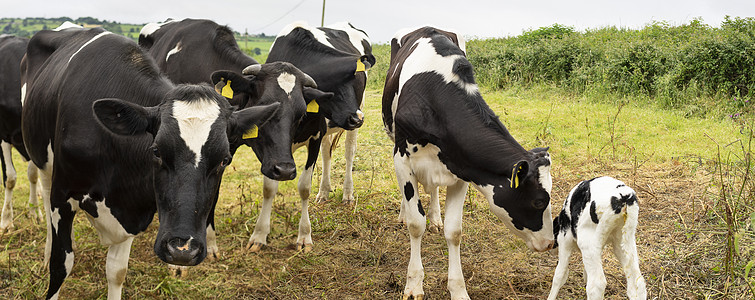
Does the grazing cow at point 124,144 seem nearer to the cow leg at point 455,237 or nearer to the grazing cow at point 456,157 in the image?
the grazing cow at point 456,157

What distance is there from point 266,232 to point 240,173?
3.39 m

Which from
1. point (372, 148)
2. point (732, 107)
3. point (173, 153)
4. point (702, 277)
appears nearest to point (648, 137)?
point (732, 107)

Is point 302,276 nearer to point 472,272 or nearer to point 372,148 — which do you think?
point 472,272

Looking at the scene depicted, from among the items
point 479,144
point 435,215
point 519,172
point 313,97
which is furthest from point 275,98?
point 435,215

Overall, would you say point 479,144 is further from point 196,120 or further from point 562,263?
point 196,120

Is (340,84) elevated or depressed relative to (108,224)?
elevated

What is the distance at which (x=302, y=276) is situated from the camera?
5449mm

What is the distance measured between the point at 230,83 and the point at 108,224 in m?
1.83

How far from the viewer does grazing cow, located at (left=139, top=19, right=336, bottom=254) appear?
5.09m

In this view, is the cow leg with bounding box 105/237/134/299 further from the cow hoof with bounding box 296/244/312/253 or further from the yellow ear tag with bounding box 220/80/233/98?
the cow hoof with bounding box 296/244/312/253

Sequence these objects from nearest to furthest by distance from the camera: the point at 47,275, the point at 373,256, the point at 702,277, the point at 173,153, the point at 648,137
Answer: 1. the point at 173,153
2. the point at 702,277
3. the point at 47,275
4. the point at 373,256
5. the point at 648,137

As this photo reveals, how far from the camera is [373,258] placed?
578cm

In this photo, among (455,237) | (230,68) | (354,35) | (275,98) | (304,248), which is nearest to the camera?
(455,237)

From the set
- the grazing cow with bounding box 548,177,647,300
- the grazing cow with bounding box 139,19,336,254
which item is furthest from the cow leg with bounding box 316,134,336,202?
the grazing cow with bounding box 548,177,647,300
